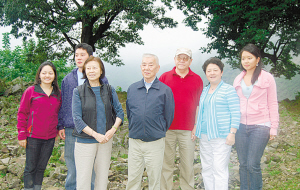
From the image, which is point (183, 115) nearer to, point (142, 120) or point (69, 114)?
point (142, 120)

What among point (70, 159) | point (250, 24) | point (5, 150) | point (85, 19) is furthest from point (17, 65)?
point (70, 159)

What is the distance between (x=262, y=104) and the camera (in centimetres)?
332

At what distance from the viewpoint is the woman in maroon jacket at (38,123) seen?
11.2 feet

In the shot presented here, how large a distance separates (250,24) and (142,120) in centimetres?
1028

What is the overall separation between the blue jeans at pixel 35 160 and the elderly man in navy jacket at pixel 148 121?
1.41 meters

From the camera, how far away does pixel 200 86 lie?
155 inches

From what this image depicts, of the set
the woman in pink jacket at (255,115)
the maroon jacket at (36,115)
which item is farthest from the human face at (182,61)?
the maroon jacket at (36,115)

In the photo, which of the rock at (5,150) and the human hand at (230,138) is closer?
the human hand at (230,138)

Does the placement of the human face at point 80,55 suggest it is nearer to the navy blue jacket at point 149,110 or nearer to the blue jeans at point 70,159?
the navy blue jacket at point 149,110

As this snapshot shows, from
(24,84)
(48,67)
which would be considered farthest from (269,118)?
(24,84)

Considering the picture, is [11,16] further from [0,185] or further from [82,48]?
[82,48]

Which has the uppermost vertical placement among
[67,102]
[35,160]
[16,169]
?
[67,102]

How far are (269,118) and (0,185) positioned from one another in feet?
18.9

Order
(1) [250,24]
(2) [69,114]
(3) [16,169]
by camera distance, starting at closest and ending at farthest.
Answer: (2) [69,114]
(3) [16,169]
(1) [250,24]
